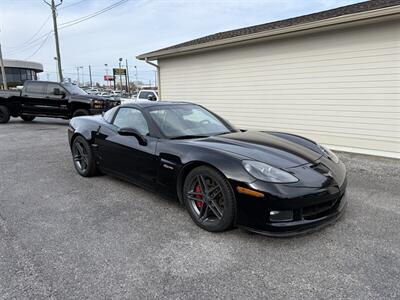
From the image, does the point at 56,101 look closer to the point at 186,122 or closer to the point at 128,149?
the point at 128,149

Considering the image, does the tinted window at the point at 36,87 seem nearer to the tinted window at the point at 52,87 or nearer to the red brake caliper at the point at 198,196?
the tinted window at the point at 52,87

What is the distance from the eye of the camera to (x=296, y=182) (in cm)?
277

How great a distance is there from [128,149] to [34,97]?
33.7 ft

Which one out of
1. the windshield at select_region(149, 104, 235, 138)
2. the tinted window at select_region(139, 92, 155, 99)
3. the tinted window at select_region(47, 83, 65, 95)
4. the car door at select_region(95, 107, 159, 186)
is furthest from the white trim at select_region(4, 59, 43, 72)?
the windshield at select_region(149, 104, 235, 138)

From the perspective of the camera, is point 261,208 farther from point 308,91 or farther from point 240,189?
point 308,91

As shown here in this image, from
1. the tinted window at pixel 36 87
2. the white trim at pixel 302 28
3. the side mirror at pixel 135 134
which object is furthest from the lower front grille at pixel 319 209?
the tinted window at pixel 36 87

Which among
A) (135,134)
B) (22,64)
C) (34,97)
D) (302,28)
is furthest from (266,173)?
(22,64)

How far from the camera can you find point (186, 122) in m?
4.05

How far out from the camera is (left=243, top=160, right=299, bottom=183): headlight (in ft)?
9.09

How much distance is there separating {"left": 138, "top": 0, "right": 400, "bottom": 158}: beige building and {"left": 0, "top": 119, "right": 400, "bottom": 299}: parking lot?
2795 mm

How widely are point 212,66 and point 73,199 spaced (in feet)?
22.4

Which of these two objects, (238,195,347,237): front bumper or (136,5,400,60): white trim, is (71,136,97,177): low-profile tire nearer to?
(238,195,347,237): front bumper

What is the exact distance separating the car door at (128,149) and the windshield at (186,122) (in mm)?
194

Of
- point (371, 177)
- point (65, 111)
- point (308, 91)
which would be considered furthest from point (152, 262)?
point (65, 111)
